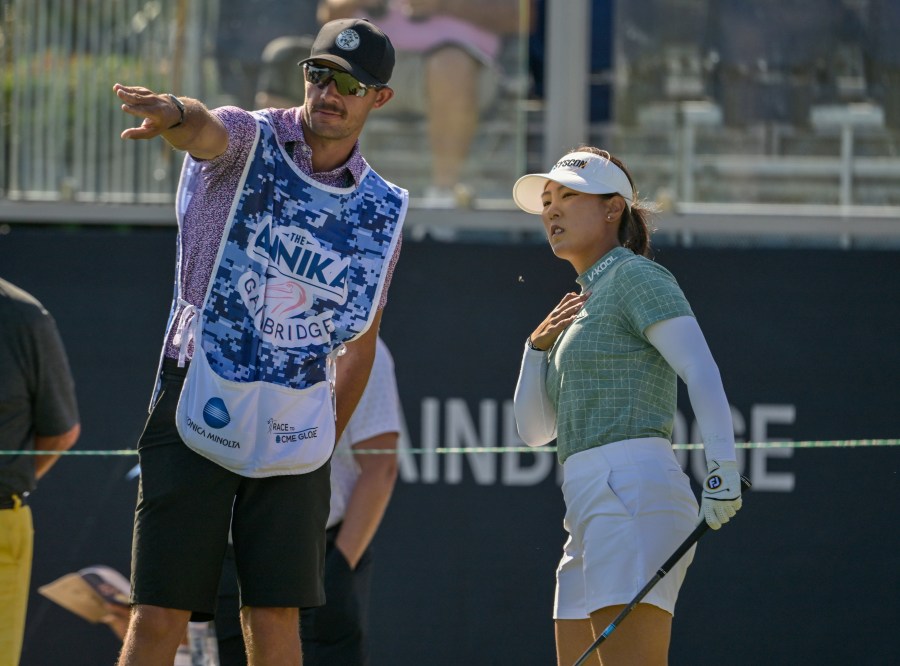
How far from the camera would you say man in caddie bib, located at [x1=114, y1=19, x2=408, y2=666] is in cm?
345

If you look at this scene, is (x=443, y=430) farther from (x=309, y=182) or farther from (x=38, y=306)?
(x=309, y=182)

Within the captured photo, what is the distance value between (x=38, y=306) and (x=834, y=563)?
11.4 ft

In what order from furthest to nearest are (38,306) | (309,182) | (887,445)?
(887,445)
(38,306)
(309,182)

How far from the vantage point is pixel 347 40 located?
3.63 m

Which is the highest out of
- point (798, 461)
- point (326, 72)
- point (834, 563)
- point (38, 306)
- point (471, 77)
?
point (471, 77)

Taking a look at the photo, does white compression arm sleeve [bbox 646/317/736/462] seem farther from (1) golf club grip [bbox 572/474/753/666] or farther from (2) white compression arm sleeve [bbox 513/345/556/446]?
(2) white compression arm sleeve [bbox 513/345/556/446]

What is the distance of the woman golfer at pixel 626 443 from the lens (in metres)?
3.56

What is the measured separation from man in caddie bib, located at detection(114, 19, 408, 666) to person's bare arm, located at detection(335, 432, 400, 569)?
38.8 inches

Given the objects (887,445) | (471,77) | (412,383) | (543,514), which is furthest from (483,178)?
(887,445)

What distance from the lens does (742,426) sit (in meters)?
6.17

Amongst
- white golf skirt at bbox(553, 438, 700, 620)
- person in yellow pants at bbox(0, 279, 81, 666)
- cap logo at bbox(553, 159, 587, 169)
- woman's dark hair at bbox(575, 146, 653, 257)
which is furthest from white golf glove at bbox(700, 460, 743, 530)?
person in yellow pants at bbox(0, 279, 81, 666)

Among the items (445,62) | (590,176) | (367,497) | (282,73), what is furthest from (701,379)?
(282,73)

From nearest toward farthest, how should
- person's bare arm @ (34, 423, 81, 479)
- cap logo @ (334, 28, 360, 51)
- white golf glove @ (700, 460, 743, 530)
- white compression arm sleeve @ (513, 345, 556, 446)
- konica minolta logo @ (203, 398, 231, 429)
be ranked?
konica minolta logo @ (203, 398, 231, 429) → white golf glove @ (700, 460, 743, 530) → cap logo @ (334, 28, 360, 51) → white compression arm sleeve @ (513, 345, 556, 446) → person's bare arm @ (34, 423, 81, 479)

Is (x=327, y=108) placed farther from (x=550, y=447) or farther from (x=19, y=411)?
(x=550, y=447)
